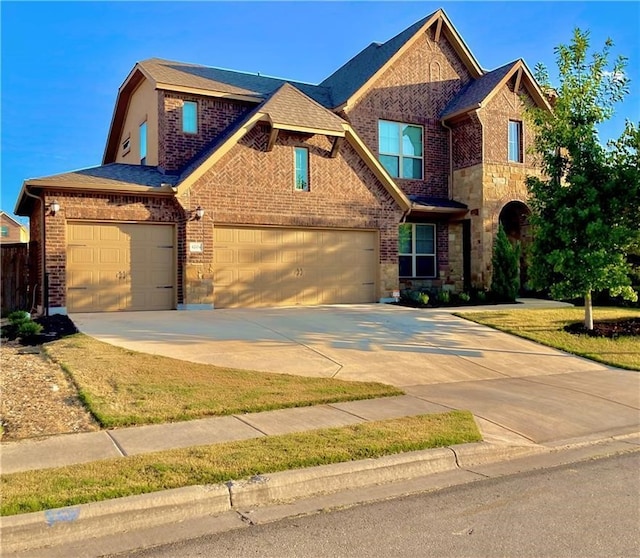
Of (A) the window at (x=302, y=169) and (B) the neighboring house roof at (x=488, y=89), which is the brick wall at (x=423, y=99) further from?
(A) the window at (x=302, y=169)

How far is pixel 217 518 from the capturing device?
14.4 feet

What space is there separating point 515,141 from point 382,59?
5586mm

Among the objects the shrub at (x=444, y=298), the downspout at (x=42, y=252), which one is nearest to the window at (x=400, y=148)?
the shrub at (x=444, y=298)

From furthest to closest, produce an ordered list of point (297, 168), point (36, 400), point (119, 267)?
point (297, 168)
point (119, 267)
point (36, 400)

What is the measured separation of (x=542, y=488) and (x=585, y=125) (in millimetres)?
11539

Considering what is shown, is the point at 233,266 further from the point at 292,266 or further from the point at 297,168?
the point at 297,168

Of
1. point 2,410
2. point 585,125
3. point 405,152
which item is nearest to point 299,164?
point 405,152

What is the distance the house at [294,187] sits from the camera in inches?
585

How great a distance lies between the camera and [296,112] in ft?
54.3

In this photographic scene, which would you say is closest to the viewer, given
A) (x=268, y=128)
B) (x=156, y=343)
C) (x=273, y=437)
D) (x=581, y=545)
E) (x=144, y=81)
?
(x=581, y=545)

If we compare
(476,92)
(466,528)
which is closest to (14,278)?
(476,92)

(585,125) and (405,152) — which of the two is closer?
(585,125)

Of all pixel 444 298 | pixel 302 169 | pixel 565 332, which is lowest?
pixel 565 332

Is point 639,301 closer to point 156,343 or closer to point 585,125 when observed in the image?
point 585,125
